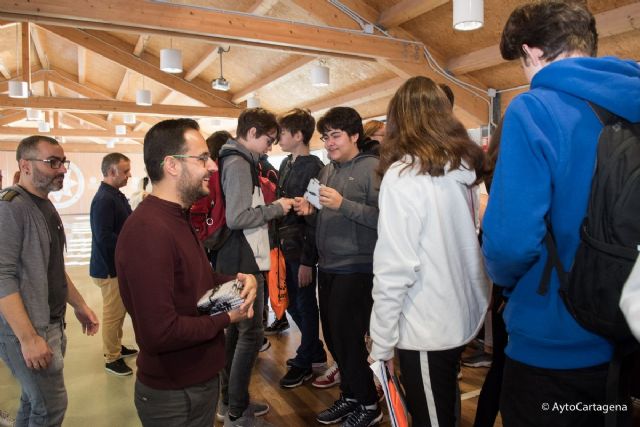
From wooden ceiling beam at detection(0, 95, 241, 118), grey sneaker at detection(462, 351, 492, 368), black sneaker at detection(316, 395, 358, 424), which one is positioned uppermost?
wooden ceiling beam at detection(0, 95, 241, 118)

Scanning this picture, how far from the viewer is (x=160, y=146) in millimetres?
1508

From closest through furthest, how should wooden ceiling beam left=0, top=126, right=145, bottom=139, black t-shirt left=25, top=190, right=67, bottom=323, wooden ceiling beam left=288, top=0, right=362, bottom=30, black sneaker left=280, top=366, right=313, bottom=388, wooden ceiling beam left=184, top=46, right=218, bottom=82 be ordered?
black t-shirt left=25, top=190, right=67, bottom=323
black sneaker left=280, top=366, right=313, bottom=388
wooden ceiling beam left=288, top=0, right=362, bottom=30
wooden ceiling beam left=184, top=46, right=218, bottom=82
wooden ceiling beam left=0, top=126, right=145, bottom=139

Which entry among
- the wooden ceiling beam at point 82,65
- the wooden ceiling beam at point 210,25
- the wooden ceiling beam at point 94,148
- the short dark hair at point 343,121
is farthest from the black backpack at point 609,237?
the wooden ceiling beam at point 94,148

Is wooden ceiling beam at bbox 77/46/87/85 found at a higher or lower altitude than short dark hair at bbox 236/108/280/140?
higher

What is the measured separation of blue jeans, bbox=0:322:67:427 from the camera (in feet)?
6.00

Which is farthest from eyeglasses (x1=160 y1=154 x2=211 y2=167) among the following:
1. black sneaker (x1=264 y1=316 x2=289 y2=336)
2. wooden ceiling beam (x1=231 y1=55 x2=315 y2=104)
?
wooden ceiling beam (x1=231 y1=55 x2=315 y2=104)

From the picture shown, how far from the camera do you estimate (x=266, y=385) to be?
3117 millimetres

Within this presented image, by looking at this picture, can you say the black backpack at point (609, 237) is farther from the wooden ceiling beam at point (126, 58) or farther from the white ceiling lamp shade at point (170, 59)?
the wooden ceiling beam at point (126, 58)

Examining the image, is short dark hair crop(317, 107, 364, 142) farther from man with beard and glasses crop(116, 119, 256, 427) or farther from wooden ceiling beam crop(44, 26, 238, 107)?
wooden ceiling beam crop(44, 26, 238, 107)

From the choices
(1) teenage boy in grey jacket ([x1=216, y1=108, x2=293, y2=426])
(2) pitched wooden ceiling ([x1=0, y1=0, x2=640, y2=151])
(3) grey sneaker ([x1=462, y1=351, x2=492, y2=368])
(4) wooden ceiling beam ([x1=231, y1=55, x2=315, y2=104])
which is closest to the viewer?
(1) teenage boy in grey jacket ([x1=216, y1=108, x2=293, y2=426])

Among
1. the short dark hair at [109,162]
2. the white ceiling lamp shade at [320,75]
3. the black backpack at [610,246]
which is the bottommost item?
the black backpack at [610,246]

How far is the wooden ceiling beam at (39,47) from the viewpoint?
9.82 meters

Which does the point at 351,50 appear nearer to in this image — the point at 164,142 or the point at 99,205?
the point at 99,205

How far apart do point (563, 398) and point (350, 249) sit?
52.9 inches
